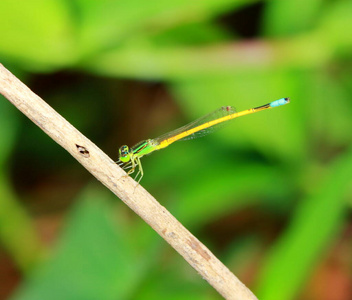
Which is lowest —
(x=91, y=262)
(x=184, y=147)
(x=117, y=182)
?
(x=117, y=182)

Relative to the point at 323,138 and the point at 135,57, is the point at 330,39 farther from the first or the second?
the point at 135,57

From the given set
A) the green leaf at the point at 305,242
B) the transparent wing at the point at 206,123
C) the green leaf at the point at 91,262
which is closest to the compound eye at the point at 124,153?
the transparent wing at the point at 206,123

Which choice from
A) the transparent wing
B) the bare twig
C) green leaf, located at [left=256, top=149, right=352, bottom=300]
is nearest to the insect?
the transparent wing

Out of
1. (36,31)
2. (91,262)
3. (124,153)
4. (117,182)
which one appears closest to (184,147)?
(91,262)

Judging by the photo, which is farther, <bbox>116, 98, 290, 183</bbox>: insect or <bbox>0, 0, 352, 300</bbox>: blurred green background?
<bbox>0, 0, 352, 300</bbox>: blurred green background

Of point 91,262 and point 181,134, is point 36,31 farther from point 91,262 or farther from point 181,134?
point 91,262

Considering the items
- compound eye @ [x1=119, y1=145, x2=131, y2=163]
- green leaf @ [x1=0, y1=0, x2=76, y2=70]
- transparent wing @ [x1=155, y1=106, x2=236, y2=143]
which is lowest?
compound eye @ [x1=119, y1=145, x2=131, y2=163]

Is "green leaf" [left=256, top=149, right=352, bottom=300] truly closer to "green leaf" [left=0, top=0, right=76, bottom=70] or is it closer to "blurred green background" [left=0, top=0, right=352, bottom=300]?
"blurred green background" [left=0, top=0, right=352, bottom=300]

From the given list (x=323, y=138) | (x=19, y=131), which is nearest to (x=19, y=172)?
(x=19, y=131)
